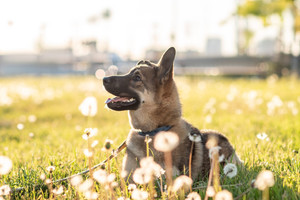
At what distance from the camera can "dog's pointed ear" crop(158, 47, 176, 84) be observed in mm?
4164

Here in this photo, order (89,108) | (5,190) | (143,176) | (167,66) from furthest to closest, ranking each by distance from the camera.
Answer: (167,66) → (89,108) → (5,190) → (143,176)

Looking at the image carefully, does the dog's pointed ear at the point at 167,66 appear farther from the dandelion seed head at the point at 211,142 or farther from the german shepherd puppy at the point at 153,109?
the dandelion seed head at the point at 211,142

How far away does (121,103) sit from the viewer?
4043 mm

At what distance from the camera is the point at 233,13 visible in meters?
36.5

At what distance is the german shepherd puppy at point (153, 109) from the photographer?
12.9 feet

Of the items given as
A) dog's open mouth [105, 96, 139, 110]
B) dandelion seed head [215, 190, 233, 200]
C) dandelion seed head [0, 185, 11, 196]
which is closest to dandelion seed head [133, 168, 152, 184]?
dandelion seed head [215, 190, 233, 200]

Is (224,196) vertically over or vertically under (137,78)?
under

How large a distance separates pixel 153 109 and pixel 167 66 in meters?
0.58

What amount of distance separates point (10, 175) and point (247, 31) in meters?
38.5

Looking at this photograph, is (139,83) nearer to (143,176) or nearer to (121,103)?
(121,103)

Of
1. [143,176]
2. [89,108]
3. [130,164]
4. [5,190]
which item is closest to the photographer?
[143,176]

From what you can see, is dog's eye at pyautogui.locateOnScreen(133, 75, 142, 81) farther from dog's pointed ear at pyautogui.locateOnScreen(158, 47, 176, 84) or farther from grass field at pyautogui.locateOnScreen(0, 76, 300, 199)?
grass field at pyautogui.locateOnScreen(0, 76, 300, 199)

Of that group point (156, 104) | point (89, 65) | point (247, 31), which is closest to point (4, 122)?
point (156, 104)

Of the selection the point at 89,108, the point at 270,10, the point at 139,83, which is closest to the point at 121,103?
the point at 139,83
